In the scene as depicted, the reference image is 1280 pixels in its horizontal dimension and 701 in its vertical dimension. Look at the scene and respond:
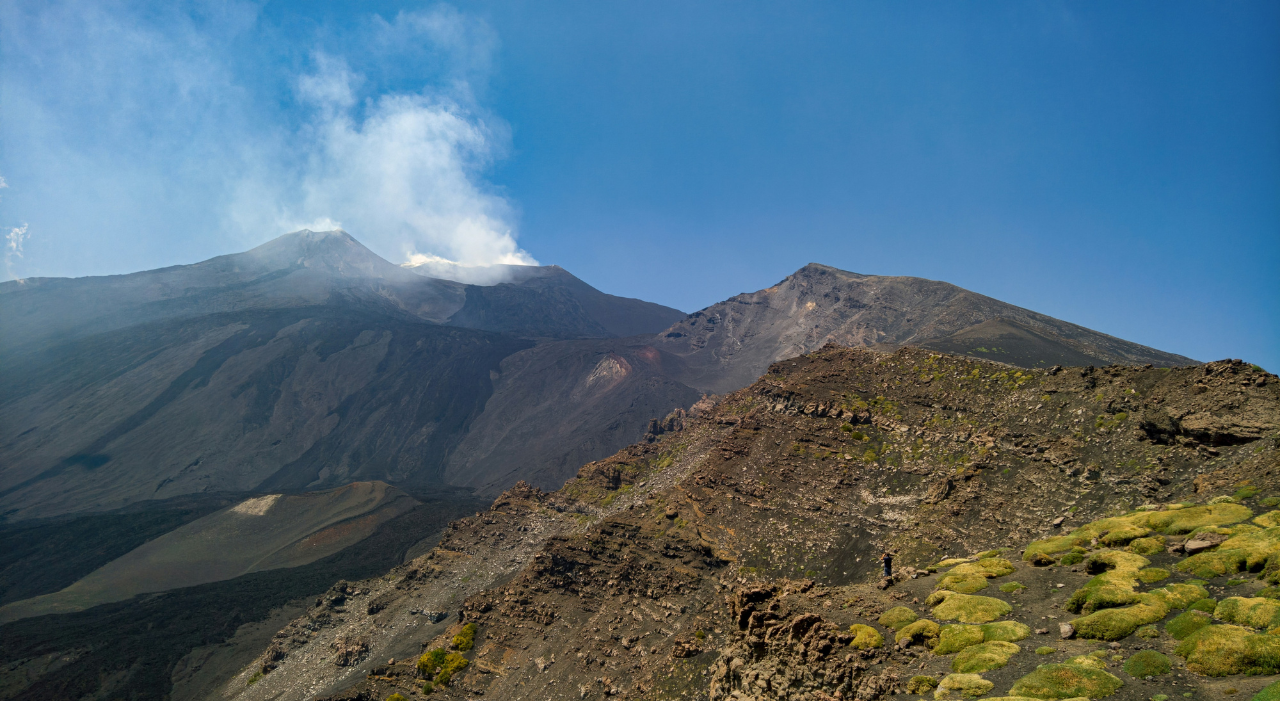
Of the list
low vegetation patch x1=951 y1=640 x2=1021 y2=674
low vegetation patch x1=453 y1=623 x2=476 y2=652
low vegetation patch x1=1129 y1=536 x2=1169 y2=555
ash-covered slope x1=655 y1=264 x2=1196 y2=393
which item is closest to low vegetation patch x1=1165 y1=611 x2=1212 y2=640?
low vegetation patch x1=951 y1=640 x2=1021 y2=674

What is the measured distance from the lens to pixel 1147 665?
12297mm

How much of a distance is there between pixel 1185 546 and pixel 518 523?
51325mm

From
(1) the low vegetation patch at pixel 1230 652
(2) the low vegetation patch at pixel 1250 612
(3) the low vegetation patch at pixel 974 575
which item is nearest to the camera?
(1) the low vegetation patch at pixel 1230 652

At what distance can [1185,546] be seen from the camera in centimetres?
1738

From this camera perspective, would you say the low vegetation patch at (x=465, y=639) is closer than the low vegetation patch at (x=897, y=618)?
No

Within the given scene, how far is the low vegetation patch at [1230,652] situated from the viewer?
1134 cm

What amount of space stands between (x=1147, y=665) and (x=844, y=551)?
24.6m

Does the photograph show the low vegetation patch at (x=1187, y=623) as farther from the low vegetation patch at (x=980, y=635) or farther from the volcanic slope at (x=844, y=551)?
the low vegetation patch at (x=980, y=635)

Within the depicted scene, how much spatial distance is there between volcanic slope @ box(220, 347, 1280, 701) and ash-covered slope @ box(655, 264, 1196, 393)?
5315cm

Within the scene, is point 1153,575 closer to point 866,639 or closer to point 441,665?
point 866,639

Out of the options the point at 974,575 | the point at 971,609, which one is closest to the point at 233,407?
the point at 974,575

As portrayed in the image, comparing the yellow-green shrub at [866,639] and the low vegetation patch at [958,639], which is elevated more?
the low vegetation patch at [958,639]

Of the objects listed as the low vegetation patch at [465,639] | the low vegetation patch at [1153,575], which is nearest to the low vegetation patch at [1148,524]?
the low vegetation patch at [1153,575]

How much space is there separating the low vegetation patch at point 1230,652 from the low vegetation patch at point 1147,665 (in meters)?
0.44
